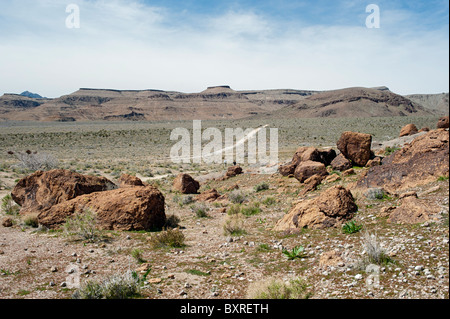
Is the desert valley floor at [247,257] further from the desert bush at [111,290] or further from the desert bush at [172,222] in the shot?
the desert bush at [172,222]

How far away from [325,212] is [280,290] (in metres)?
3.95

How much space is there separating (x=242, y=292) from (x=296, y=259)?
1685 mm

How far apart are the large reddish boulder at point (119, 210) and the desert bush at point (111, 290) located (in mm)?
4119

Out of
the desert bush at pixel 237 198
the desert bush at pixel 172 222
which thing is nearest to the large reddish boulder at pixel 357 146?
the desert bush at pixel 237 198

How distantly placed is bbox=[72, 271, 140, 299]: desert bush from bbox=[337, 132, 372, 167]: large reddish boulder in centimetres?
1302

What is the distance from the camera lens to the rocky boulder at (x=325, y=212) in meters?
8.57

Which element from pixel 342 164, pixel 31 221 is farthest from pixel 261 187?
pixel 31 221

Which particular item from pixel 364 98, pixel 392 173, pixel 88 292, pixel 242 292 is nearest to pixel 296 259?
pixel 242 292

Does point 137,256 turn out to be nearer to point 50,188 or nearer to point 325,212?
point 325,212

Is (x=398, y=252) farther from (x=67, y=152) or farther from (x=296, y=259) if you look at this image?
(x=67, y=152)

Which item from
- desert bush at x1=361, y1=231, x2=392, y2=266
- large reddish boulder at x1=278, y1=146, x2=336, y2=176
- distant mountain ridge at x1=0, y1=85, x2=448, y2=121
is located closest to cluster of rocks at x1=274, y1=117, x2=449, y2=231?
large reddish boulder at x1=278, y1=146, x2=336, y2=176

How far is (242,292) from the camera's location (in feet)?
19.2

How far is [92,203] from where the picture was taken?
10.5 m

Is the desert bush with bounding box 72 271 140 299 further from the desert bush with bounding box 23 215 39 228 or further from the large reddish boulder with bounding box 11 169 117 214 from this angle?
the large reddish boulder with bounding box 11 169 117 214
